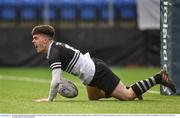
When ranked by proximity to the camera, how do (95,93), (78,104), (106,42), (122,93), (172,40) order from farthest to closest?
(106,42)
(172,40)
(95,93)
(122,93)
(78,104)

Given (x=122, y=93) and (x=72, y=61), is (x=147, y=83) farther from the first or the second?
(x=72, y=61)

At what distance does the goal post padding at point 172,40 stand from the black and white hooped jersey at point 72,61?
76.7 inches

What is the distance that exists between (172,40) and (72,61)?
7.65 feet

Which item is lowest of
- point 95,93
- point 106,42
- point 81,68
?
point 106,42

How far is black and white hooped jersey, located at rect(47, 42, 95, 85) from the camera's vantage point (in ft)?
32.6

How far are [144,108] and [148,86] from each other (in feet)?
3.96

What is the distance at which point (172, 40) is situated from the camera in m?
11.7

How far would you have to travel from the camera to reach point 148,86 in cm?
1034

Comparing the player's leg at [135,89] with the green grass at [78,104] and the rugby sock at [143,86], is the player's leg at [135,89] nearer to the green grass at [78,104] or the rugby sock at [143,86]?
the rugby sock at [143,86]

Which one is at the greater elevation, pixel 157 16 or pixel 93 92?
pixel 93 92

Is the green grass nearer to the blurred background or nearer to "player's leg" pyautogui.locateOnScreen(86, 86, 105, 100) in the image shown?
"player's leg" pyautogui.locateOnScreen(86, 86, 105, 100)

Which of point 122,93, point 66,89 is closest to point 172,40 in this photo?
point 122,93

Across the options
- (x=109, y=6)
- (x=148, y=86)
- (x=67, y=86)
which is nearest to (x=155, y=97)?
(x=148, y=86)

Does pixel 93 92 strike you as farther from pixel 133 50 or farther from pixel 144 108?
pixel 133 50
